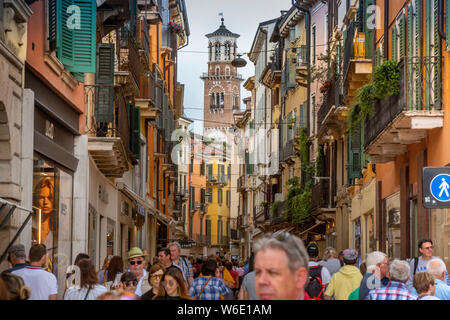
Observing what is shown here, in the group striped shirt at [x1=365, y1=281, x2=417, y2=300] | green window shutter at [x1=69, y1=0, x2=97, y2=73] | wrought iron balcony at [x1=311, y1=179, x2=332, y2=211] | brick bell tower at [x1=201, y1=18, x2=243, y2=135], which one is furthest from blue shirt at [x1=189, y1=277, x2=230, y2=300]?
brick bell tower at [x1=201, y1=18, x2=243, y2=135]

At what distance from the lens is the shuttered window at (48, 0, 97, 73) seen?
17.0 metres

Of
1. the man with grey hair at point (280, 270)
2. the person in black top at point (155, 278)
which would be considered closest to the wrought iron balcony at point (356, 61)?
the person in black top at point (155, 278)

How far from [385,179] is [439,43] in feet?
25.9

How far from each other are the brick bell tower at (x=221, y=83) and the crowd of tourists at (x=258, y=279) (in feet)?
438

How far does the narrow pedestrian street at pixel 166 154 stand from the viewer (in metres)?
9.95

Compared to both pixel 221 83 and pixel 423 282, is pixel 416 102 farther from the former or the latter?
pixel 221 83

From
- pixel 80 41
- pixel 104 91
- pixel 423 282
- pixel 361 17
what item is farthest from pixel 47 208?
pixel 361 17

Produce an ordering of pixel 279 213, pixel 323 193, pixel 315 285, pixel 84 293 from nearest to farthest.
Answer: pixel 84 293, pixel 315 285, pixel 323 193, pixel 279 213

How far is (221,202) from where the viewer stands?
367 ft

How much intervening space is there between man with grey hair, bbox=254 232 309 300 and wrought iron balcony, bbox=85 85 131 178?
1638 cm

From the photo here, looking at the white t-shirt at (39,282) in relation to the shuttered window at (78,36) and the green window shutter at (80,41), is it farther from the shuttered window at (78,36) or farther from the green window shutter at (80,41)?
the green window shutter at (80,41)

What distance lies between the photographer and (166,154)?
45.6m

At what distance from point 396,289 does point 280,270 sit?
3.18m

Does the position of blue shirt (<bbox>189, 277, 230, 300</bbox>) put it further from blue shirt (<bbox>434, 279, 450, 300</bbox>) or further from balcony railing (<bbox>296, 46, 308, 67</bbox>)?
balcony railing (<bbox>296, 46, 308, 67</bbox>)
